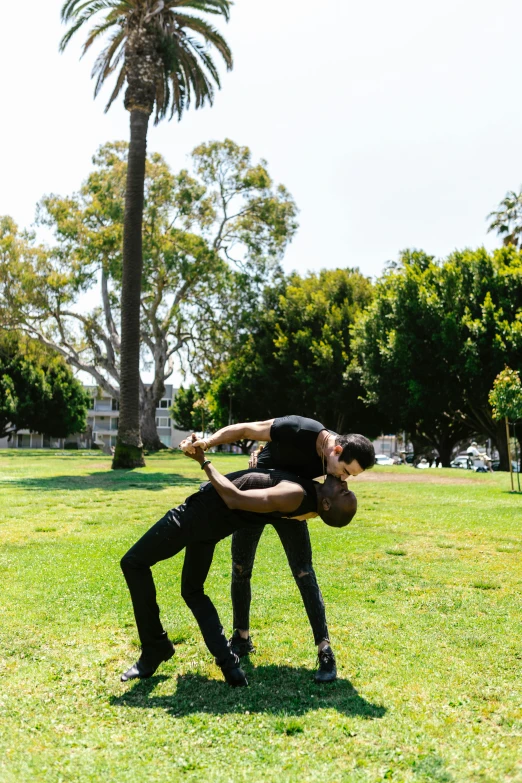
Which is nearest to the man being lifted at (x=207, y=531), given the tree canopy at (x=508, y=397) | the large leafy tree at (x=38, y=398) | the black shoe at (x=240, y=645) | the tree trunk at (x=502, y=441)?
the black shoe at (x=240, y=645)

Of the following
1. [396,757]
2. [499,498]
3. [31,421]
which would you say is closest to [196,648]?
[396,757]

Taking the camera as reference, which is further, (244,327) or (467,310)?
(244,327)

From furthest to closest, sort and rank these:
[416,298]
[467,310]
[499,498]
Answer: [416,298]
[467,310]
[499,498]

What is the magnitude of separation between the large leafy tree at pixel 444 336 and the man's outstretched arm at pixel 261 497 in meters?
27.6

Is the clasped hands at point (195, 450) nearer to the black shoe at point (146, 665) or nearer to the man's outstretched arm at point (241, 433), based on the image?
the man's outstretched arm at point (241, 433)

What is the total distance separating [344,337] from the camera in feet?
147

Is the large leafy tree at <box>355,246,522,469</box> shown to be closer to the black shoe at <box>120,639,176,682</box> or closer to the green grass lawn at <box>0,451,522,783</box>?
the green grass lawn at <box>0,451,522,783</box>

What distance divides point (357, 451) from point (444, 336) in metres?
29.3

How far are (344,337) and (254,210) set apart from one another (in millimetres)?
9320

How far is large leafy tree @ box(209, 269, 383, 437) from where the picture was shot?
44.3 m

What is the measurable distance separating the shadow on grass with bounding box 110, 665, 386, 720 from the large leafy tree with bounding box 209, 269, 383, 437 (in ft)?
128

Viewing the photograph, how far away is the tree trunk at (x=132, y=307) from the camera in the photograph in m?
23.4

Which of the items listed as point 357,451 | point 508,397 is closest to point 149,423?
point 508,397

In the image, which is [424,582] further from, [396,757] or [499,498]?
[499,498]
